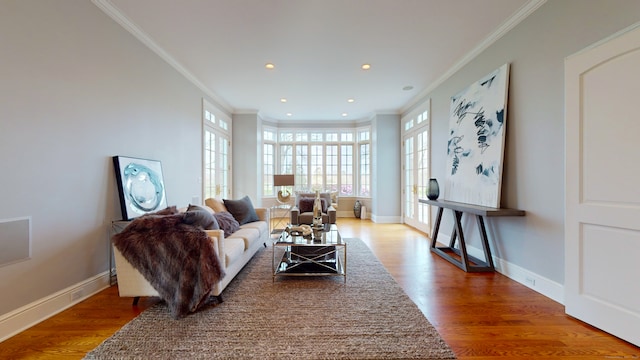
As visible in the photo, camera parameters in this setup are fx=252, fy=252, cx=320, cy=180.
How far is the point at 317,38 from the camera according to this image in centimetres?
327

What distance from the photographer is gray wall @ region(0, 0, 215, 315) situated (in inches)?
75.5

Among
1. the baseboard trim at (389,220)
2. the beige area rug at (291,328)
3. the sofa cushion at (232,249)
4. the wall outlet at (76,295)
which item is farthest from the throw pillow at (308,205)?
the wall outlet at (76,295)

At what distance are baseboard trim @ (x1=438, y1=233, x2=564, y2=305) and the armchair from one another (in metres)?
2.55

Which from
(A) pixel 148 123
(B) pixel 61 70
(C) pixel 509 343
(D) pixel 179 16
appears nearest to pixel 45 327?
(B) pixel 61 70

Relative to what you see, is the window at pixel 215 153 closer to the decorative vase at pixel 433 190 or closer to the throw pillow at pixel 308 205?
the throw pillow at pixel 308 205

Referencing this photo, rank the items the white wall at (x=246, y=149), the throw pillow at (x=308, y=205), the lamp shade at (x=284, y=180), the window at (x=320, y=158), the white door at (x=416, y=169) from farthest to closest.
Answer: the window at (x=320, y=158) → the white wall at (x=246, y=149) → the lamp shade at (x=284, y=180) → the throw pillow at (x=308, y=205) → the white door at (x=416, y=169)

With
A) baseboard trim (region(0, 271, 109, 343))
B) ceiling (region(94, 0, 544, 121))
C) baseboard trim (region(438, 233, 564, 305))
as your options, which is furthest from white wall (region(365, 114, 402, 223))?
baseboard trim (region(0, 271, 109, 343))

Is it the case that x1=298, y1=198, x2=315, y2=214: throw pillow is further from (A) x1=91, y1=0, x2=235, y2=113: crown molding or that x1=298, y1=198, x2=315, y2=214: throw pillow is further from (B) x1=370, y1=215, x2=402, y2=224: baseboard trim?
(A) x1=91, y1=0, x2=235, y2=113: crown molding

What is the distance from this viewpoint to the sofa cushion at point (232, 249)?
248 centimetres

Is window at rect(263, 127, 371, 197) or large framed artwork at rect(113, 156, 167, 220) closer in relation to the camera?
large framed artwork at rect(113, 156, 167, 220)

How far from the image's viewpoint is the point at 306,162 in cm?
795

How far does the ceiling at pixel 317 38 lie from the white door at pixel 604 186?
119cm

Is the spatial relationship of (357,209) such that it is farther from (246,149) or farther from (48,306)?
(48,306)

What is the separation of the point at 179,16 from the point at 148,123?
4.64 feet
